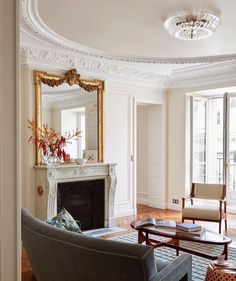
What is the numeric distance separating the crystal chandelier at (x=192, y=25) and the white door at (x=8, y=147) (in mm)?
2308

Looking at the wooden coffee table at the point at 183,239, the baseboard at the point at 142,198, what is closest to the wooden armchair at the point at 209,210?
the wooden coffee table at the point at 183,239

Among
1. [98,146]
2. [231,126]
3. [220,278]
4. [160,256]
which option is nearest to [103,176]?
[98,146]

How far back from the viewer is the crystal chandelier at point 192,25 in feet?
11.7

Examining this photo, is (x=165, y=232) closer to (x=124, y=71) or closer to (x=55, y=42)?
(x=55, y=42)

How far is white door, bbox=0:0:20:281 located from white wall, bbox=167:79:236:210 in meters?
5.44

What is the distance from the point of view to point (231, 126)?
21.9ft

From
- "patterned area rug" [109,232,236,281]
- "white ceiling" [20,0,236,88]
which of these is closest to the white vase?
"white ceiling" [20,0,236,88]

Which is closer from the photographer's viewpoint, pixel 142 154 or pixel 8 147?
pixel 8 147

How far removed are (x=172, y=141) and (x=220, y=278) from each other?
4699mm

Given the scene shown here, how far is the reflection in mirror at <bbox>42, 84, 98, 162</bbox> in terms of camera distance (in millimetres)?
5258

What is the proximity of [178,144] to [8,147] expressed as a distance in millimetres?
5555

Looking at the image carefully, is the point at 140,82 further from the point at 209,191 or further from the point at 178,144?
the point at 209,191

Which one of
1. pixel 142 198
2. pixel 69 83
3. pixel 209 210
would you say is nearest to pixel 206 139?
pixel 142 198

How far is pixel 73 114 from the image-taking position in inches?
217
